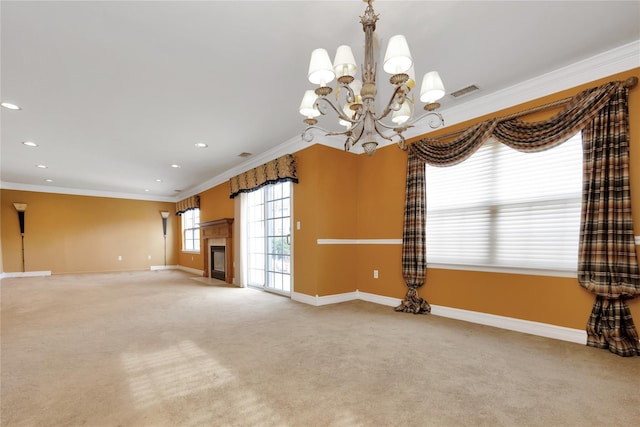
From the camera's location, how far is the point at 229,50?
2297 mm

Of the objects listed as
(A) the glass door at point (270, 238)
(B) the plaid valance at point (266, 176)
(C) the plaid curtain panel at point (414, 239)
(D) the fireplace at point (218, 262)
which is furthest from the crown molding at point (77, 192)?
(C) the plaid curtain panel at point (414, 239)

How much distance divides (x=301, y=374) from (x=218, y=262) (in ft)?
18.4

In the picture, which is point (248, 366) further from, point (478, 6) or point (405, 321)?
point (478, 6)

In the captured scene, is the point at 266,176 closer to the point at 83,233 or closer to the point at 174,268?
the point at 174,268

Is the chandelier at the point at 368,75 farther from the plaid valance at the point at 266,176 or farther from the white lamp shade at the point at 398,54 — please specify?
the plaid valance at the point at 266,176

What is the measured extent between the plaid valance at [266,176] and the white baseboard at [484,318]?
1877 millimetres

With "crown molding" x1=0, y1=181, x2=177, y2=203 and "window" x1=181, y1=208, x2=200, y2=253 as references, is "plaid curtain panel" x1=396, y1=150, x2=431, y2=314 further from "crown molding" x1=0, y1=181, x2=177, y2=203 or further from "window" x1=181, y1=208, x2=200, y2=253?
"crown molding" x1=0, y1=181, x2=177, y2=203

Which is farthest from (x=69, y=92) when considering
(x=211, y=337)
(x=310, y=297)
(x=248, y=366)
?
(x=310, y=297)

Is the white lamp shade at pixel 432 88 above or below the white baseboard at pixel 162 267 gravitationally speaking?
above

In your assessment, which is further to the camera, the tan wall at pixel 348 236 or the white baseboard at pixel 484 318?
the tan wall at pixel 348 236

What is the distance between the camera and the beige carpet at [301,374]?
159 centimetres

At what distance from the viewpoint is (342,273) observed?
441 centimetres

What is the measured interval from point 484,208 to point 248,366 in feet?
9.43

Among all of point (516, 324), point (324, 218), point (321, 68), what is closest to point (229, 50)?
point (321, 68)
